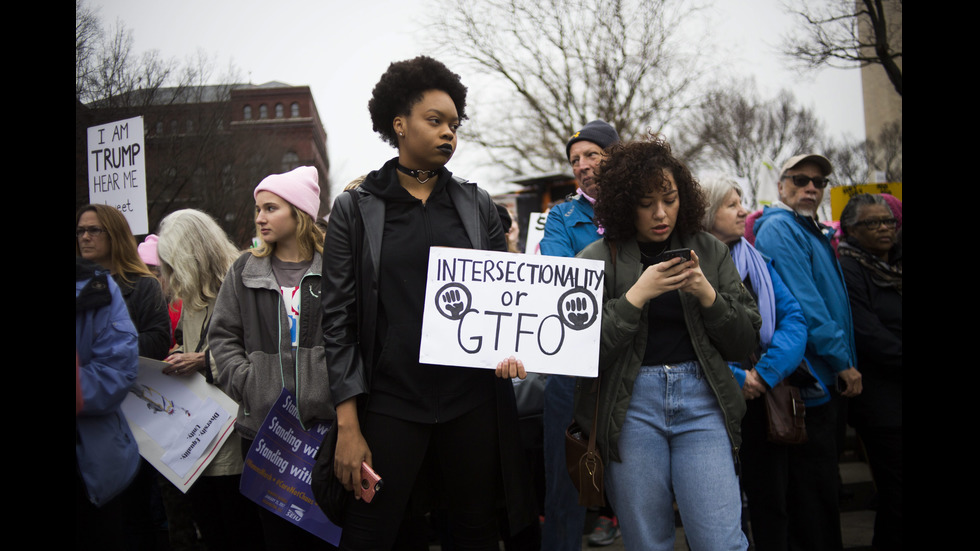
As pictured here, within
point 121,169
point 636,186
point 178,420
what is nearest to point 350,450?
point 636,186

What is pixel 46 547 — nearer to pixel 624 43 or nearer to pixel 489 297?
pixel 489 297

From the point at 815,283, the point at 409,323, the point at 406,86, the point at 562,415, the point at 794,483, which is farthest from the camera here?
the point at 815,283

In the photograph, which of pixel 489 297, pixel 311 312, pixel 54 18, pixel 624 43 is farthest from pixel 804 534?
pixel 624 43

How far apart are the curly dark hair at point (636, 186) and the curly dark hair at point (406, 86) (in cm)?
72

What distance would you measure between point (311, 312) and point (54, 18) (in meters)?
1.49

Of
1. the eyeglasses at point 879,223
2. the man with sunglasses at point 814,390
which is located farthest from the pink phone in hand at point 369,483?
the eyeglasses at point 879,223

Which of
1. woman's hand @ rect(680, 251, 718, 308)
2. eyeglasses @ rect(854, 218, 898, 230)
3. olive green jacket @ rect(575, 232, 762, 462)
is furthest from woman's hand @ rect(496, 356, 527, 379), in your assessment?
eyeglasses @ rect(854, 218, 898, 230)

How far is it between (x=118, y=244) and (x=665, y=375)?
315cm

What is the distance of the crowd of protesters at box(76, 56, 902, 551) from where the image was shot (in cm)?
253

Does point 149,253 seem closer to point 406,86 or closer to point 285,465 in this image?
point 285,465

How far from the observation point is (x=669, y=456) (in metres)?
2.68

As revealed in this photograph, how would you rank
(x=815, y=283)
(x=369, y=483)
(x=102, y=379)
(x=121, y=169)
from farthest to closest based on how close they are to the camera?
(x=121, y=169) < (x=815, y=283) < (x=102, y=379) < (x=369, y=483)

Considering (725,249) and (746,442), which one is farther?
(746,442)

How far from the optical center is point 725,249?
2.89m
